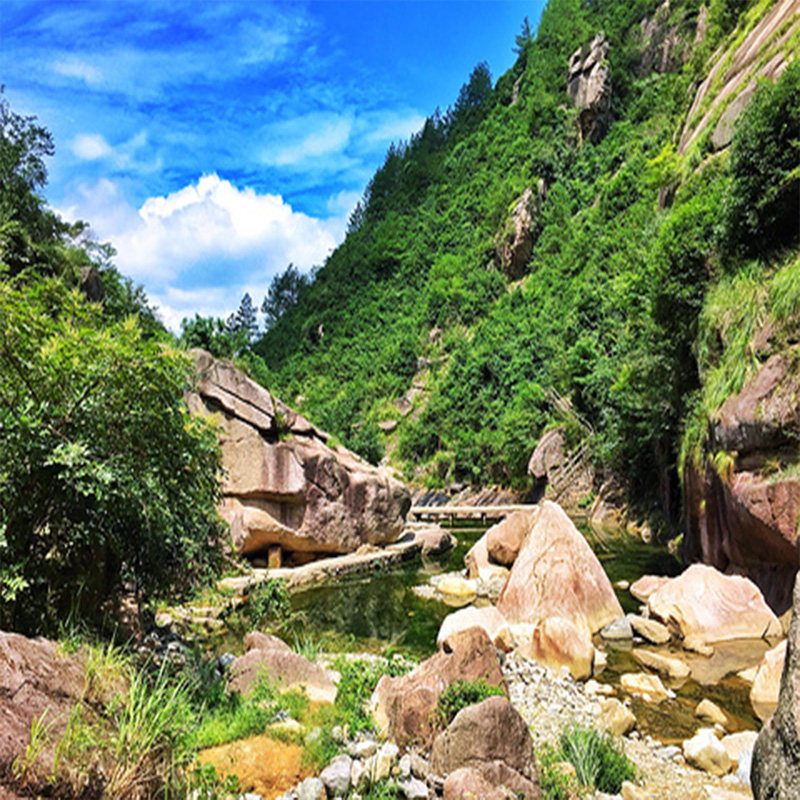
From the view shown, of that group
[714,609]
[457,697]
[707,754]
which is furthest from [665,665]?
[457,697]

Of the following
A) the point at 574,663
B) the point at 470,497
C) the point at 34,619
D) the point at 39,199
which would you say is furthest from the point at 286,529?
the point at 470,497

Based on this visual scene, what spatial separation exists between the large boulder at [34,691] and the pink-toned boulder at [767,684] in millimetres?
7327

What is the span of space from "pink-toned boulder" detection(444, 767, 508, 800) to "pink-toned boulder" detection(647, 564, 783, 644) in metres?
6.43

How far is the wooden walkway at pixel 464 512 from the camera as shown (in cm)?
3086

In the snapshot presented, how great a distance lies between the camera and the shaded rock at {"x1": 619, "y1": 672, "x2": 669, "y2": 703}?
770cm

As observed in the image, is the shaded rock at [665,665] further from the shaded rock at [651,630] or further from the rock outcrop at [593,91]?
→ the rock outcrop at [593,91]

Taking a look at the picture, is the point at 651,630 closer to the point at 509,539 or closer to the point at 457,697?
the point at 457,697

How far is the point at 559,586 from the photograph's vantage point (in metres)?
10.8

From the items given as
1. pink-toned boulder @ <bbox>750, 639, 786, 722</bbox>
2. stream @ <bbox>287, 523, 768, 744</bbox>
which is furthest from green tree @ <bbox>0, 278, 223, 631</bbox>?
pink-toned boulder @ <bbox>750, 639, 786, 722</bbox>

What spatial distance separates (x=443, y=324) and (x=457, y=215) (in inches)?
785

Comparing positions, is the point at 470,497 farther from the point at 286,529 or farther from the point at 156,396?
the point at 156,396

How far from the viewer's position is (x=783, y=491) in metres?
8.74

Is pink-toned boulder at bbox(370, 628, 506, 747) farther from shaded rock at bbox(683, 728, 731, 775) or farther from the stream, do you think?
the stream

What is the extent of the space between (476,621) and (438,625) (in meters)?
2.33
